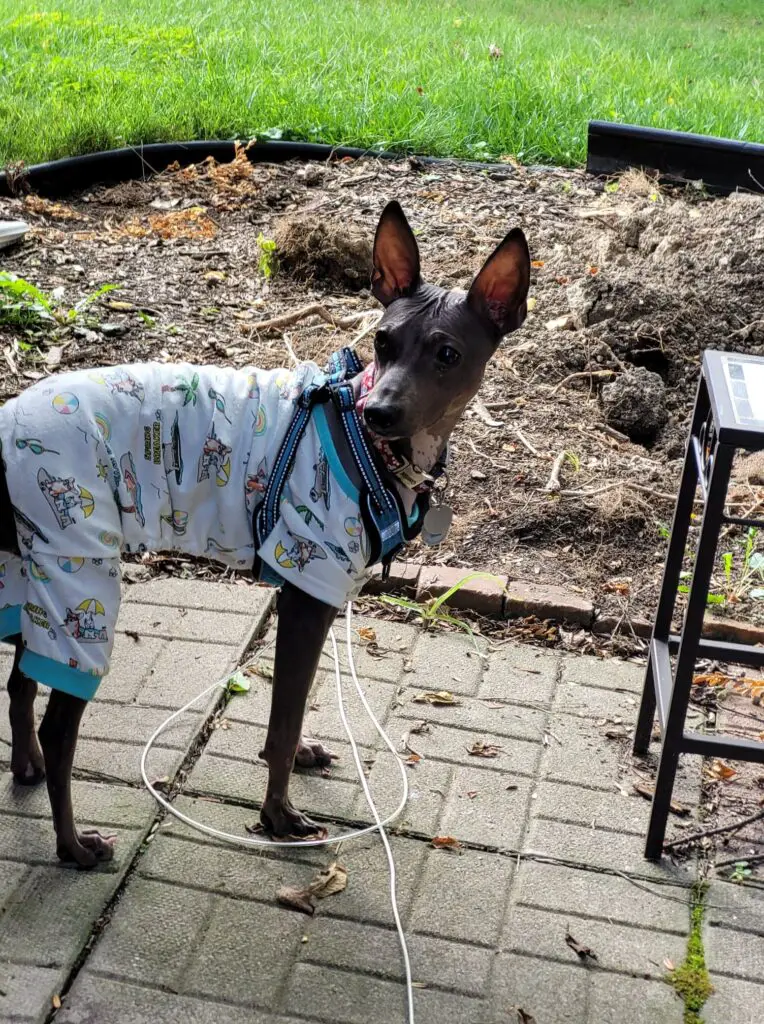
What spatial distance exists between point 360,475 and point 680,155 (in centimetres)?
553

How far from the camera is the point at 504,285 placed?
2.81m

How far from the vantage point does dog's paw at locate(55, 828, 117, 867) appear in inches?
114

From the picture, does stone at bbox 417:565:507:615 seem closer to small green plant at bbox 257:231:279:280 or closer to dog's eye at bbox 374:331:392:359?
dog's eye at bbox 374:331:392:359

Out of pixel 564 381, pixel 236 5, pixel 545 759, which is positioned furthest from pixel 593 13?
pixel 545 759

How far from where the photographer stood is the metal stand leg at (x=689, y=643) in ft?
8.91

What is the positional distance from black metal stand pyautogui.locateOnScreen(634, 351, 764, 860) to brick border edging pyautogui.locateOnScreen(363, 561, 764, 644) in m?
0.56

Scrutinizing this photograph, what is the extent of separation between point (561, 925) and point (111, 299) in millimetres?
4113

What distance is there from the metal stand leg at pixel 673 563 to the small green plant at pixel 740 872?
49 centimetres

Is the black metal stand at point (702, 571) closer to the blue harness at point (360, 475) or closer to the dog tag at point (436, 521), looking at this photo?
the dog tag at point (436, 521)

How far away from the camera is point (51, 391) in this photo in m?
2.68

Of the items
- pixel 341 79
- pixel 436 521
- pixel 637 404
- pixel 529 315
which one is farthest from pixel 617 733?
pixel 341 79

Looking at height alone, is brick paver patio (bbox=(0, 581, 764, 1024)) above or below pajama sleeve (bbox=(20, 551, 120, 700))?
below

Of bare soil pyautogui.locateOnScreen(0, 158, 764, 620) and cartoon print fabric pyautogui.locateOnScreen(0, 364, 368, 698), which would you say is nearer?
cartoon print fabric pyautogui.locateOnScreen(0, 364, 368, 698)

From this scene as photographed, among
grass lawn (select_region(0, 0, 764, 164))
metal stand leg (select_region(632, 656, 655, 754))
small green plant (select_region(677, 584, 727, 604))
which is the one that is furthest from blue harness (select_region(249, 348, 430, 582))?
grass lawn (select_region(0, 0, 764, 164))
